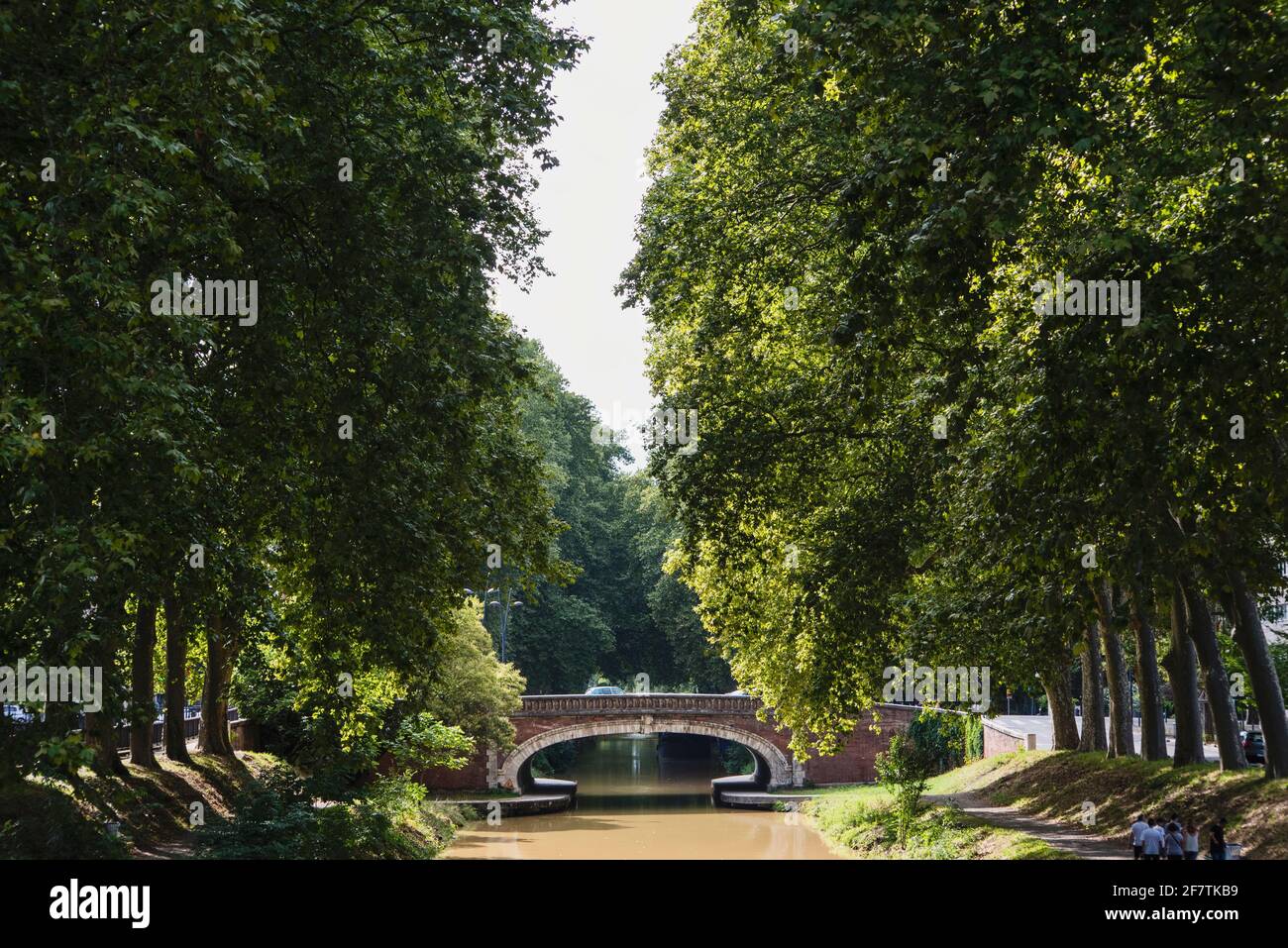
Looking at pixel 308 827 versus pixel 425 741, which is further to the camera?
pixel 425 741

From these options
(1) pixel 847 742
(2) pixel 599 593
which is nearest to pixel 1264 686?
(1) pixel 847 742

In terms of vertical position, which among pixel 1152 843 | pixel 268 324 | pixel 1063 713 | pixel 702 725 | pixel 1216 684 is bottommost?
pixel 702 725

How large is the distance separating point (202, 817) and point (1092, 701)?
1928 cm

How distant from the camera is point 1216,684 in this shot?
2259cm

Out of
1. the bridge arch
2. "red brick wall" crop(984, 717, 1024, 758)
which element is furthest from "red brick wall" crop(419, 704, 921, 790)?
"red brick wall" crop(984, 717, 1024, 758)

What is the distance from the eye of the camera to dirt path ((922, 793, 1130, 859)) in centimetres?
2034

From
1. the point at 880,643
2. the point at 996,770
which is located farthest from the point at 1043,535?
the point at 996,770

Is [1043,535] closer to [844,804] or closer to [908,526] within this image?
[908,526]

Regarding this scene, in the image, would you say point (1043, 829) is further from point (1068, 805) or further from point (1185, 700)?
point (1185, 700)

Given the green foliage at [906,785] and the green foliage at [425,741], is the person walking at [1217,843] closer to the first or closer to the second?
the green foliage at [906,785]
